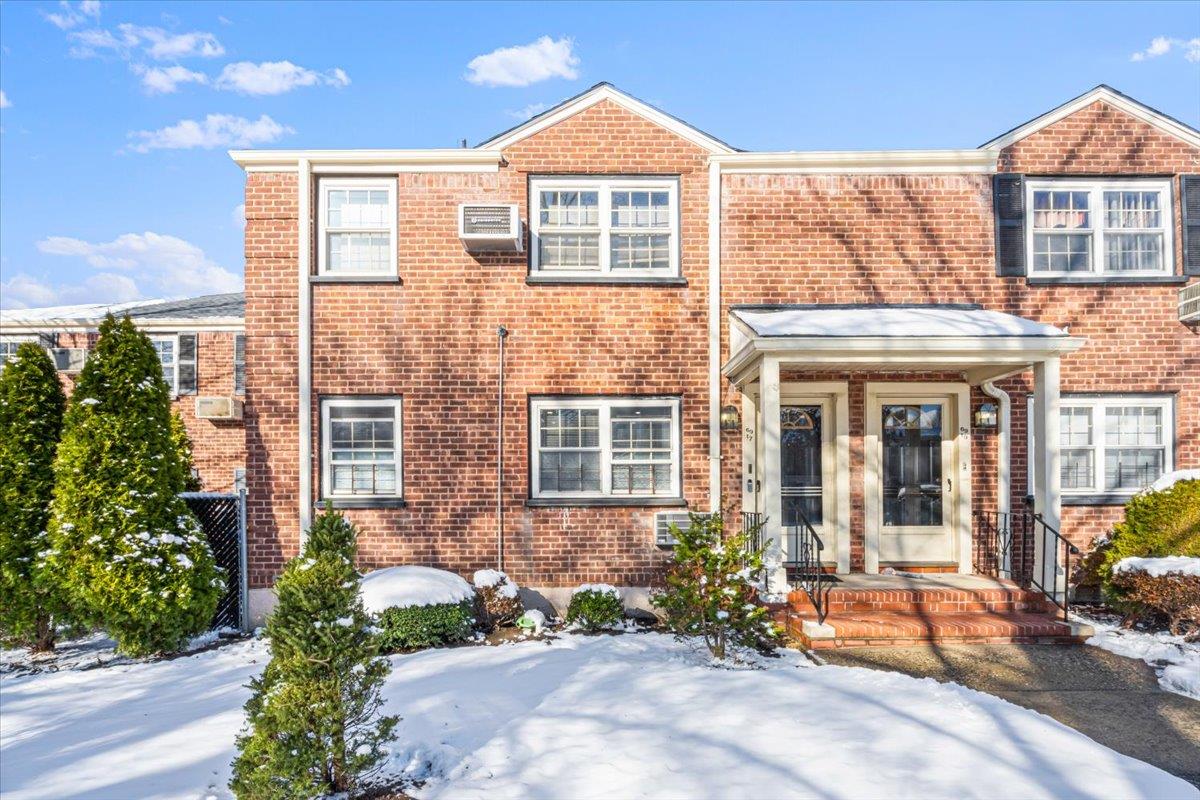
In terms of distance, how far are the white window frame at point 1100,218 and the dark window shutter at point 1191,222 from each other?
0.40 feet

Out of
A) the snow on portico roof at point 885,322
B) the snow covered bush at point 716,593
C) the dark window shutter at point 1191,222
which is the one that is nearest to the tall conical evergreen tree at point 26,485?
the snow covered bush at point 716,593

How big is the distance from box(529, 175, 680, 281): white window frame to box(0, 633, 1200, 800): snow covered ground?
4.68m

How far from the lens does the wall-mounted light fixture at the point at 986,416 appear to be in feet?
28.7

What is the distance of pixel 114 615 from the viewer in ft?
24.1

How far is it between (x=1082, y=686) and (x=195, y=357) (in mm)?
17475

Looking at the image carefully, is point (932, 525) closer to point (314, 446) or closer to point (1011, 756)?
point (1011, 756)

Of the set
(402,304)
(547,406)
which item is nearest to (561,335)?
(547,406)

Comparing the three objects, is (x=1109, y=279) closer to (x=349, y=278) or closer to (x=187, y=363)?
(x=349, y=278)

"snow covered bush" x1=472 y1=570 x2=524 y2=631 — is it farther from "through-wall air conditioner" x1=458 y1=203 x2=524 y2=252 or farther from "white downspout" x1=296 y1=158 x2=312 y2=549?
"through-wall air conditioner" x1=458 y1=203 x2=524 y2=252

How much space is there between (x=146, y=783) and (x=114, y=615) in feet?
11.7

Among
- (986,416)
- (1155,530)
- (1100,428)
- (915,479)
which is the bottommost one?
(1155,530)

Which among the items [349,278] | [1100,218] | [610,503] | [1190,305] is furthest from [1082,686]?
[349,278]

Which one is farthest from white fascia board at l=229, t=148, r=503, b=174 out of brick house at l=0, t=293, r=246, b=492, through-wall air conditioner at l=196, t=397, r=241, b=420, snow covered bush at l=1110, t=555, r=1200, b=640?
snow covered bush at l=1110, t=555, r=1200, b=640

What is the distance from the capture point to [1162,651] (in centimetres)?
673
